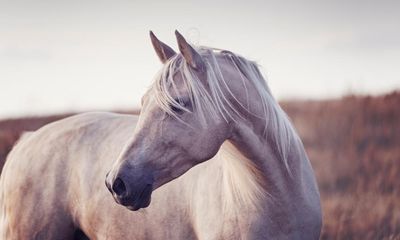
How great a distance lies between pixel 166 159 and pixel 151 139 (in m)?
0.13

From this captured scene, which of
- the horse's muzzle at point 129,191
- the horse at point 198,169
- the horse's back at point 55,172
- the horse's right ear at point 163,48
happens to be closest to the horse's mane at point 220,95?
the horse at point 198,169

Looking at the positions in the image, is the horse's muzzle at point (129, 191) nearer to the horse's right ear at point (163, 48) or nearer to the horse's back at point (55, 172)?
the horse's right ear at point (163, 48)

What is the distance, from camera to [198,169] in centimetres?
344

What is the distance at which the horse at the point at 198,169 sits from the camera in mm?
2738

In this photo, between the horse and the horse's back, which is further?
the horse's back

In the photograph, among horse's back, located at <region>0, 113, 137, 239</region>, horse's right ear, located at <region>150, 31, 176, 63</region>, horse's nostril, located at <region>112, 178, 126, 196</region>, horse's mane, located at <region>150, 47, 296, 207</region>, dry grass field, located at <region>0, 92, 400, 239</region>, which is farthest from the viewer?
dry grass field, located at <region>0, 92, 400, 239</region>

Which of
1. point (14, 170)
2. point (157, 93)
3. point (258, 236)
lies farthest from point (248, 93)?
point (14, 170)

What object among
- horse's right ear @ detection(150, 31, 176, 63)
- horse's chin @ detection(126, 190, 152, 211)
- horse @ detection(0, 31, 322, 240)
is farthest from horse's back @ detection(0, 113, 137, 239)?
horse's chin @ detection(126, 190, 152, 211)

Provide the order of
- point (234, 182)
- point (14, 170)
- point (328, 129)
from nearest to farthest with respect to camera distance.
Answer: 1. point (234, 182)
2. point (14, 170)
3. point (328, 129)

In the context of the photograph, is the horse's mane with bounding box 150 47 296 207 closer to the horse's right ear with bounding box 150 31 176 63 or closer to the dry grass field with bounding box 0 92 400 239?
the horse's right ear with bounding box 150 31 176 63

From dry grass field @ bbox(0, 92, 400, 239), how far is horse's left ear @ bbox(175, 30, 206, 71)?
347 centimetres

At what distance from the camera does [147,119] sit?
275cm

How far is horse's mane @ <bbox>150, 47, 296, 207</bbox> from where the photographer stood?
277 centimetres

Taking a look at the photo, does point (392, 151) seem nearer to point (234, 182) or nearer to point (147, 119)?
point (234, 182)
